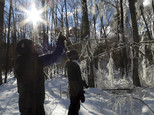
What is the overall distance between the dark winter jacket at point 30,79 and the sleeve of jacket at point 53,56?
0.06m

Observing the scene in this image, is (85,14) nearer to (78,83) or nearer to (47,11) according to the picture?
(78,83)

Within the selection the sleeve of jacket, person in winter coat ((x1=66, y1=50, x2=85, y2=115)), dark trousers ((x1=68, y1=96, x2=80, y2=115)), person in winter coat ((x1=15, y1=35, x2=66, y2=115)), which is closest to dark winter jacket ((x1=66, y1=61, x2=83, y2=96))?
person in winter coat ((x1=66, y1=50, x2=85, y2=115))

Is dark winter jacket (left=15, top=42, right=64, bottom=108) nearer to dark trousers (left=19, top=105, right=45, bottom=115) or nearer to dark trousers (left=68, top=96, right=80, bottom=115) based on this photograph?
dark trousers (left=19, top=105, right=45, bottom=115)

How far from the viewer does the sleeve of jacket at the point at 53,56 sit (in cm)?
195

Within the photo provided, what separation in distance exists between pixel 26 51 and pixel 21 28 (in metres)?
25.0

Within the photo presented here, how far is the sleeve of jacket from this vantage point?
1946mm

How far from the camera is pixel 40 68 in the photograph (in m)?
1.88

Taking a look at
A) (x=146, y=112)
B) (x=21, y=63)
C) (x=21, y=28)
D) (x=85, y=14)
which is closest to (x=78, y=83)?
(x=146, y=112)

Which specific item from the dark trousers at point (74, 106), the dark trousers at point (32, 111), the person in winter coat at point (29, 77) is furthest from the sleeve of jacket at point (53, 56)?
the dark trousers at point (74, 106)

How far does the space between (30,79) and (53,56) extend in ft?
1.36

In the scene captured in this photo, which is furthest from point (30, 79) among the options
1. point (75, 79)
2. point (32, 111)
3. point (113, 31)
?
point (113, 31)

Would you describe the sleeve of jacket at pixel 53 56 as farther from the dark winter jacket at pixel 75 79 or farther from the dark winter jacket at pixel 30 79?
the dark winter jacket at pixel 75 79

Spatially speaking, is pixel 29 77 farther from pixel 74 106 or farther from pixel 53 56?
pixel 74 106

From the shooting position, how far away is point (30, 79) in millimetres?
1801
